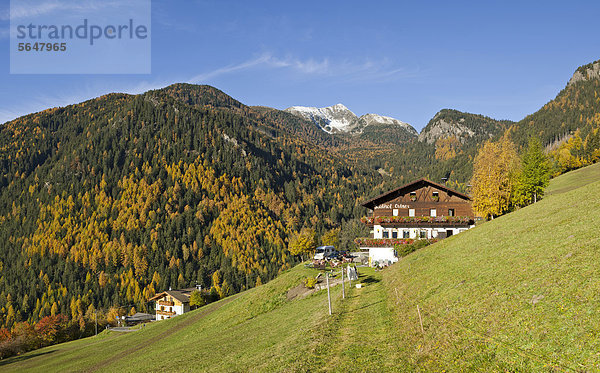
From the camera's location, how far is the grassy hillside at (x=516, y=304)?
11.6 m

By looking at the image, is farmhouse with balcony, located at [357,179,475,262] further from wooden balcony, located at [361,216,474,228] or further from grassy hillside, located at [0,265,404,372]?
grassy hillside, located at [0,265,404,372]

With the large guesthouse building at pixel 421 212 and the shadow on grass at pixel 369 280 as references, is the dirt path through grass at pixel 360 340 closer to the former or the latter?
the shadow on grass at pixel 369 280

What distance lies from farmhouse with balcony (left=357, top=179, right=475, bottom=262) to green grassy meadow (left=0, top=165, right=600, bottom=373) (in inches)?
872

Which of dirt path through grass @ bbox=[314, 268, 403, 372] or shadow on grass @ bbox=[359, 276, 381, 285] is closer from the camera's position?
dirt path through grass @ bbox=[314, 268, 403, 372]

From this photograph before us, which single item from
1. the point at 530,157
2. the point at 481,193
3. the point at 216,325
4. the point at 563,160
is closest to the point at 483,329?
the point at 216,325

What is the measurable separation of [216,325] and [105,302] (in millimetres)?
189972

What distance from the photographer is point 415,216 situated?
60.2 meters

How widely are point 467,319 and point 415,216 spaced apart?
45971mm

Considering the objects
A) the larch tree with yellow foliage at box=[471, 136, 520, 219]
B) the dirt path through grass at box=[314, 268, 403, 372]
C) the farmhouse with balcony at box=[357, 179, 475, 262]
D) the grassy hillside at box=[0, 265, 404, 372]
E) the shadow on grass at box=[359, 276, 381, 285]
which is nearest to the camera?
the dirt path through grass at box=[314, 268, 403, 372]

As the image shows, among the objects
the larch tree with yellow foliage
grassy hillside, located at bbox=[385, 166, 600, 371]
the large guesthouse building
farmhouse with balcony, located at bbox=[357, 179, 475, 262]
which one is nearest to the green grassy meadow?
grassy hillside, located at bbox=[385, 166, 600, 371]

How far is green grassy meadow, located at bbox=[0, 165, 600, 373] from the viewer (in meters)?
12.2

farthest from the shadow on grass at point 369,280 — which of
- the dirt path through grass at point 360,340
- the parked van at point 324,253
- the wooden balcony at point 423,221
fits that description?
the parked van at point 324,253

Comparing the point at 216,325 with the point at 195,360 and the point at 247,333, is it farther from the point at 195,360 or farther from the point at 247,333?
the point at 195,360

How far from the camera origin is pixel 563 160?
151m
